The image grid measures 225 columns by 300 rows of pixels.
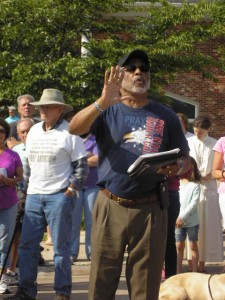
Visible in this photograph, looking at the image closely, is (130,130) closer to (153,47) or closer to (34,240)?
(34,240)

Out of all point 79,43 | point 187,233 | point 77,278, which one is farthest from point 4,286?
point 79,43

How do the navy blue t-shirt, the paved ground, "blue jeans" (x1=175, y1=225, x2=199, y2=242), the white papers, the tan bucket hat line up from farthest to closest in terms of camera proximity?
1. "blue jeans" (x1=175, y1=225, x2=199, y2=242)
2. the paved ground
3. the tan bucket hat
4. the navy blue t-shirt
5. the white papers

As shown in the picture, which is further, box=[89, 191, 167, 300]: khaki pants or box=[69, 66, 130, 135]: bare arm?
box=[89, 191, 167, 300]: khaki pants

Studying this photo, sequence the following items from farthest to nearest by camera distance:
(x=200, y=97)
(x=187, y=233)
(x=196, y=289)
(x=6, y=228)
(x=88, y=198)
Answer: (x=200, y=97)
(x=88, y=198)
(x=187, y=233)
(x=6, y=228)
(x=196, y=289)

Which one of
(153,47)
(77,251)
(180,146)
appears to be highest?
(153,47)

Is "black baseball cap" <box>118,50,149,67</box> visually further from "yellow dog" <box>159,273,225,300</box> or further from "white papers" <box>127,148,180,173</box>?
"yellow dog" <box>159,273,225,300</box>

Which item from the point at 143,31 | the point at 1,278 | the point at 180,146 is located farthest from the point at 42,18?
the point at 180,146

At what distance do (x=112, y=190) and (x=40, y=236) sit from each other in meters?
2.55

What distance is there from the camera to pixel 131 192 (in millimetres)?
6074

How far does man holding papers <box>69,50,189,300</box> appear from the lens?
19.9 feet

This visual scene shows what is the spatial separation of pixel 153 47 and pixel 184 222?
7.26 m

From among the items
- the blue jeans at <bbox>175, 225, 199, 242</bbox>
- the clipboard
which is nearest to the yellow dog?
the clipboard

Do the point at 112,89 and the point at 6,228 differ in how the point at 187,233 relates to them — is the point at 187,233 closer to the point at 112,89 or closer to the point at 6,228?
the point at 6,228

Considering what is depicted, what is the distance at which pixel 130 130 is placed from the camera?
6.03 metres
